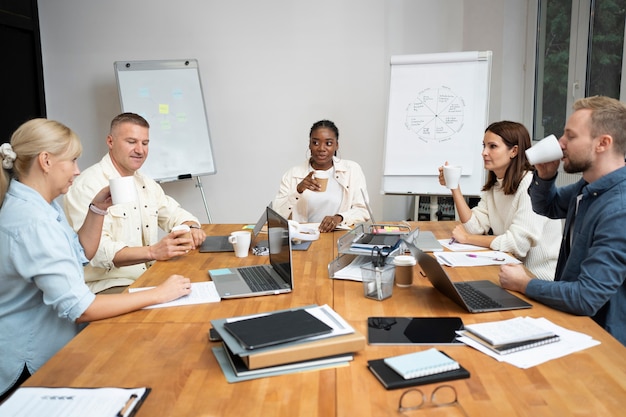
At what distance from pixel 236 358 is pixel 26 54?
4174 mm

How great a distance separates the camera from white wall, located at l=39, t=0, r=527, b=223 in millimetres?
4586

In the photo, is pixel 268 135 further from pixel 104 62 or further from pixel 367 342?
pixel 367 342

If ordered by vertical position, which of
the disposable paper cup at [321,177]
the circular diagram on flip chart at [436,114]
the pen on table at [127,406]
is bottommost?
the pen on table at [127,406]

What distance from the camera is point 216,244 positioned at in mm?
2611

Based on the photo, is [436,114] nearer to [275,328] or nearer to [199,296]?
[199,296]

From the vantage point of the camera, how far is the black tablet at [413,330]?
4.83 ft

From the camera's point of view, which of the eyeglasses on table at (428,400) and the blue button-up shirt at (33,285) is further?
the blue button-up shirt at (33,285)

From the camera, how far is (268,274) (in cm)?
207

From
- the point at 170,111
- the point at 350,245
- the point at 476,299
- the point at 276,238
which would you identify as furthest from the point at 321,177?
the point at 170,111

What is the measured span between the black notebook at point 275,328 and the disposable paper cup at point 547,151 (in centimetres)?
104

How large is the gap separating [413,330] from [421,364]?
0.27 meters

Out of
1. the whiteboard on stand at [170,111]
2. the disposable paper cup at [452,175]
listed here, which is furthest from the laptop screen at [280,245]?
the whiteboard on stand at [170,111]

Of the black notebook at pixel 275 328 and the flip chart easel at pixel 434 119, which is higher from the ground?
the flip chart easel at pixel 434 119

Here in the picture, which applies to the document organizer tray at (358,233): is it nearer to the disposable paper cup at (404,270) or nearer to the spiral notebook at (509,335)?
the disposable paper cup at (404,270)
